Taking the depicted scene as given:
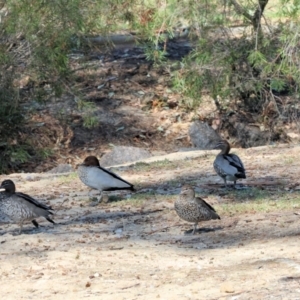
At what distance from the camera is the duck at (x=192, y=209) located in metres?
9.29

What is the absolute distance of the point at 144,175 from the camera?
13.8 m

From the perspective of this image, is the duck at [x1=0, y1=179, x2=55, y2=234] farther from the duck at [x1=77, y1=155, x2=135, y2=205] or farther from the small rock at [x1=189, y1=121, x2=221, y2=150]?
→ the small rock at [x1=189, y1=121, x2=221, y2=150]

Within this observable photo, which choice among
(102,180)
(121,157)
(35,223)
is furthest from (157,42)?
(35,223)

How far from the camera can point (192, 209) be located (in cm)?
929

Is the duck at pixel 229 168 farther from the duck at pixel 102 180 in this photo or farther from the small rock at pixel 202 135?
the small rock at pixel 202 135

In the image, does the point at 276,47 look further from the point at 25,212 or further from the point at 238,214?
the point at 25,212

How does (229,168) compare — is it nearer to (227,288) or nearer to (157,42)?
(227,288)

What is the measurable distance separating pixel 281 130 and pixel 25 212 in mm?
12834

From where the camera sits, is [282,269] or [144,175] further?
[144,175]

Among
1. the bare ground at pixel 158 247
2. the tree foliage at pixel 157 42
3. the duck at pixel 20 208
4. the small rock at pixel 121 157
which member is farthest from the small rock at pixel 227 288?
the small rock at pixel 121 157

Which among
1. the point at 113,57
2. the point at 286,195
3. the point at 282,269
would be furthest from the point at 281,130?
the point at 282,269

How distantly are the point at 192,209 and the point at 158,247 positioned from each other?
651mm

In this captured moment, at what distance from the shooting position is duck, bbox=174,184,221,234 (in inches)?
366

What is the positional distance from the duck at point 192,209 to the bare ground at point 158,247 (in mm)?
190
